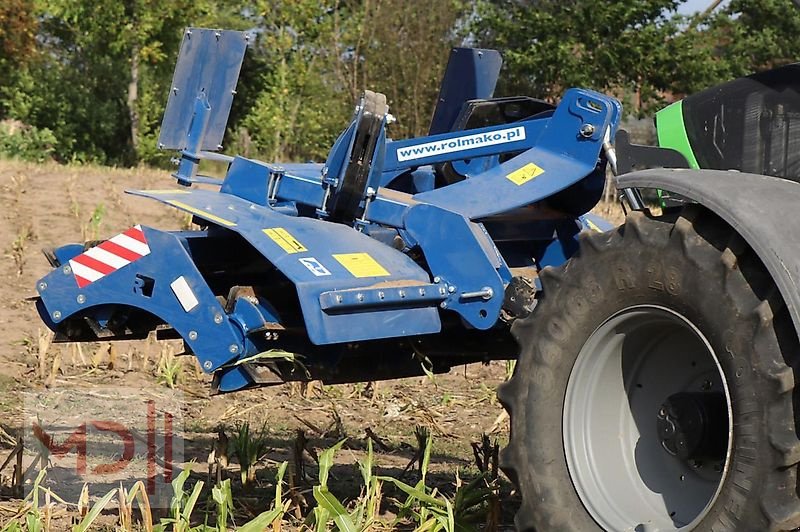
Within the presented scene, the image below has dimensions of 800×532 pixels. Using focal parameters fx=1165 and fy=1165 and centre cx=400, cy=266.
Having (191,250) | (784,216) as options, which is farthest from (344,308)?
(784,216)

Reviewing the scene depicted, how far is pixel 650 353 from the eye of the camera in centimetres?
335

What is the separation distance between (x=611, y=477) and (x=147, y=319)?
2.03 metres

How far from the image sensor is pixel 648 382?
3385 millimetres

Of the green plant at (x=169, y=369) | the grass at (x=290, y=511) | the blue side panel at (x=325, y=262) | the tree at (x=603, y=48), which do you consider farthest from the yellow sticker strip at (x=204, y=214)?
the tree at (x=603, y=48)

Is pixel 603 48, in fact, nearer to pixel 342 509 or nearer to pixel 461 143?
pixel 461 143

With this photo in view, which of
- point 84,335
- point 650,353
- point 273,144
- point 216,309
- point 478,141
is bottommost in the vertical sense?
point 273,144

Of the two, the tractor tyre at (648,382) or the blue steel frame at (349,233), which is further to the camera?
the blue steel frame at (349,233)

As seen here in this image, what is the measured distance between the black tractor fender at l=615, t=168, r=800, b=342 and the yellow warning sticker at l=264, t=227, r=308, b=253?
49.8 inches

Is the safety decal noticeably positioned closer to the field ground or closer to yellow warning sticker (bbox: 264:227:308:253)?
yellow warning sticker (bbox: 264:227:308:253)

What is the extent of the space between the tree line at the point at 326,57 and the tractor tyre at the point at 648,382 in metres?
17.5

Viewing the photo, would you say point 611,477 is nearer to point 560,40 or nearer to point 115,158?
point 560,40

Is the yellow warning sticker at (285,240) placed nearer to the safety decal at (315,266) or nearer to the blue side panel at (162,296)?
the safety decal at (315,266)

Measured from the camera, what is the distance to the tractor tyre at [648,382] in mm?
2764

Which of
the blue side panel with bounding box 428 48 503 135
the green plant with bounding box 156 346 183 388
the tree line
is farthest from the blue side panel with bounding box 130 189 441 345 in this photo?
the tree line
